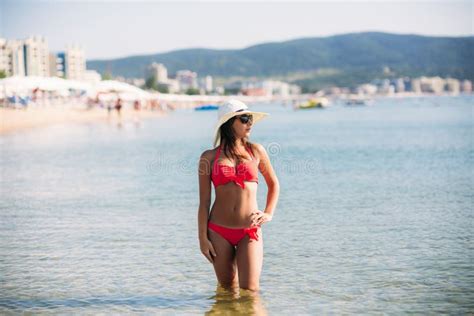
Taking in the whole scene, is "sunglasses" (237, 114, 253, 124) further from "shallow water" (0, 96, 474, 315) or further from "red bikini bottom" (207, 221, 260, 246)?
"shallow water" (0, 96, 474, 315)

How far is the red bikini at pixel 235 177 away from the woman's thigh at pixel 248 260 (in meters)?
0.04

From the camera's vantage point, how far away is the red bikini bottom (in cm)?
512

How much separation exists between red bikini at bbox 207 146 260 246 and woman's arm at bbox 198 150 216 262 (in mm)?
50

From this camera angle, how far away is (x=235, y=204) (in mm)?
5102

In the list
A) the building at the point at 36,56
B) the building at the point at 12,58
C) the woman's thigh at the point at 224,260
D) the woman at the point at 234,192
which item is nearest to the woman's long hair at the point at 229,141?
the woman at the point at 234,192

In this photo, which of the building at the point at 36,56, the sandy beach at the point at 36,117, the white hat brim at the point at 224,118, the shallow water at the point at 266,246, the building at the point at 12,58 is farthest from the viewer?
the building at the point at 36,56

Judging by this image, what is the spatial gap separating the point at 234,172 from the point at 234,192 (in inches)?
5.9

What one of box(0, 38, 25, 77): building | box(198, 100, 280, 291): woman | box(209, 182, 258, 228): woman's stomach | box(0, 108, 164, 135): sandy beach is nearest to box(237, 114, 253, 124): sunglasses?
box(198, 100, 280, 291): woman

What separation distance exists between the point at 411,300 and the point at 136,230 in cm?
455

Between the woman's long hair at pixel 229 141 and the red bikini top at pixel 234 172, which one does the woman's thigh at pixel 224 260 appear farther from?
the woman's long hair at pixel 229 141

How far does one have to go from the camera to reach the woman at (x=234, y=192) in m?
5.04

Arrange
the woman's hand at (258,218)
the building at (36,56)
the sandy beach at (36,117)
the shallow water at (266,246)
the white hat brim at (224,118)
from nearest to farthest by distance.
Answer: the white hat brim at (224,118) → the woman's hand at (258,218) → the shallow water at (266,246) → the sandy beach at (36,117) → the building at (36,56)

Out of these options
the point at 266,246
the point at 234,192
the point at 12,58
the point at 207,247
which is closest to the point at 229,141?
the point at 234,192

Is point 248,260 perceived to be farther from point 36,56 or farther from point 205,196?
point 36,56
